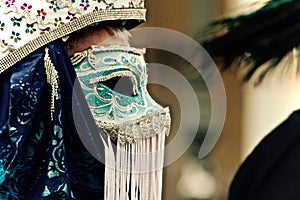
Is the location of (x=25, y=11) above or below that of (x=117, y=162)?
above

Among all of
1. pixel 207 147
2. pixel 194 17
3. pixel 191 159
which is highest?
pixel 194 17

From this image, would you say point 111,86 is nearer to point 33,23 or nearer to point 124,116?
point 124,116

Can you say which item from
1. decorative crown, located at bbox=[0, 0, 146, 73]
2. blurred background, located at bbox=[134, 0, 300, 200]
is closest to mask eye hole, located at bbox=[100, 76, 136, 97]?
decorative crown, located at bbox=[0, 0, 146, 73]

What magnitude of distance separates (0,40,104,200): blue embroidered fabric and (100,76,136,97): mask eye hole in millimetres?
100

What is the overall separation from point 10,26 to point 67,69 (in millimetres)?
138

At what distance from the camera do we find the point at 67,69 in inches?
61.8

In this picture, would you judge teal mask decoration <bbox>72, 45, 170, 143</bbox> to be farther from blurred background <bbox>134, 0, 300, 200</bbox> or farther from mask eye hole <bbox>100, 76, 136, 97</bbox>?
blurred background <bbox>134, 0, 300, 200</bbox>

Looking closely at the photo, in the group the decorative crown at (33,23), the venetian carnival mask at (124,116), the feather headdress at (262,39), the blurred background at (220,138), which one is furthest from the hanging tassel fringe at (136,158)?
the blurred background at (220,138)

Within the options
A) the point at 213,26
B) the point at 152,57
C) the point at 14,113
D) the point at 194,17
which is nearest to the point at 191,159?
the point at 194,17

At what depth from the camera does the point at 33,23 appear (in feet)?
5.15

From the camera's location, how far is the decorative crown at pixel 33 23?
1561mm

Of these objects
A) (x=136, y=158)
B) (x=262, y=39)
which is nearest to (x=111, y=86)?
(x=136, y=158)

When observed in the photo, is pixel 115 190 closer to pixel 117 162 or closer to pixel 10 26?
pixel 117 162

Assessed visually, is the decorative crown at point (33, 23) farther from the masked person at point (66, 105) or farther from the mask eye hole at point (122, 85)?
the mask eye hole at point (122, 85)
